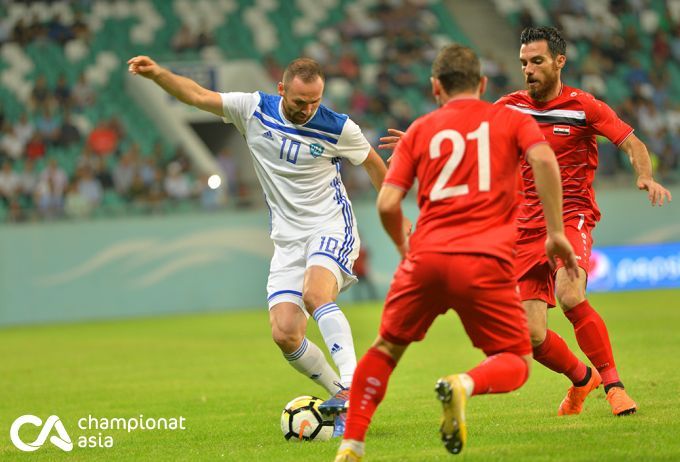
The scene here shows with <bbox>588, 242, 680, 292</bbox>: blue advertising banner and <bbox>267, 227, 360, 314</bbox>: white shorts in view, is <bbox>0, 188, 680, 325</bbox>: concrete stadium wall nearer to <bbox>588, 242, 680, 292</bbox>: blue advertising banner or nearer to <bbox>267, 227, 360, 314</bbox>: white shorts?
<bbox>588, 242, 680, 292</bbox>: blue advertising banner

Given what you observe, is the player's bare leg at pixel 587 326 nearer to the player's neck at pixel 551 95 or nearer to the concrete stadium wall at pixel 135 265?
the player's neck at pixel 551 95

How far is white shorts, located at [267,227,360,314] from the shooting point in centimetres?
794

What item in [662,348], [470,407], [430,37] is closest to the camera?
[470,407]

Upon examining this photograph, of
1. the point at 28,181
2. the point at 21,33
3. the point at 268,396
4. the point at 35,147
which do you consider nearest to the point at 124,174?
the point at 28,181

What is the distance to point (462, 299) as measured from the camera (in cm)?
594

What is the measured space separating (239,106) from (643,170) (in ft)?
9.38

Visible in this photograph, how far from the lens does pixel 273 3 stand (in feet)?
99.5

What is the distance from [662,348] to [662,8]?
20716mm

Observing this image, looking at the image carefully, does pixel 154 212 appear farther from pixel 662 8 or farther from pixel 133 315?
pixel 662 8

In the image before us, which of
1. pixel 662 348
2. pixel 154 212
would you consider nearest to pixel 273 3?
pixel 154 212

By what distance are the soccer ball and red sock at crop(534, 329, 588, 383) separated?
159 centimetres

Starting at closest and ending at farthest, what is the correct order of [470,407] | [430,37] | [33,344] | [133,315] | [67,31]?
[470,407], [33,344], [133,315], [67,31], [430,37]

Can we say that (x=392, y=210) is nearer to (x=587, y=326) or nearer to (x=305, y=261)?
(x=305, y=261)

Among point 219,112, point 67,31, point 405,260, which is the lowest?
point 405,260
